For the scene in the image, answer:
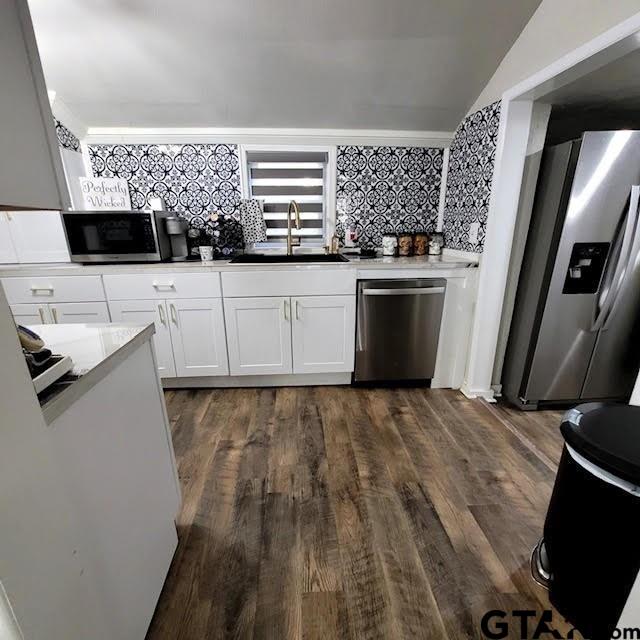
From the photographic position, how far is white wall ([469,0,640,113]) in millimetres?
1281

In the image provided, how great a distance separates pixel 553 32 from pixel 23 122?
7.20 ft

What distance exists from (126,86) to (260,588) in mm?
2885

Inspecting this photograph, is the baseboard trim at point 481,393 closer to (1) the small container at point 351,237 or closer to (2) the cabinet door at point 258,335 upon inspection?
(2) the cabinet door at point 258,335

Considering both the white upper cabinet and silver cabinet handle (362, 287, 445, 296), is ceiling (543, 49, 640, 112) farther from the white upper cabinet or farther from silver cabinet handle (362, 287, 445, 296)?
the white upper cabinet

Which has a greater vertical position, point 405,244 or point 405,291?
point 405,244

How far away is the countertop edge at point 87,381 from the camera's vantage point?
64cm

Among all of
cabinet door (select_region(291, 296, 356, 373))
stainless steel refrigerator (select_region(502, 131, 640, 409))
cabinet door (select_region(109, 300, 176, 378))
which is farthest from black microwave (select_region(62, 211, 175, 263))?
stainless steel refrigerator (select_region(502, 131, 640, 409))

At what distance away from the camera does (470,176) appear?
234 cm

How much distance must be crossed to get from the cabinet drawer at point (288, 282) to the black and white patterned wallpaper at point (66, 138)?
1.55 m

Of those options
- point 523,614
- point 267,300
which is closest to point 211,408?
point 267,300

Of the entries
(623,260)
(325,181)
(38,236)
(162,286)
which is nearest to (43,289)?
(38,236)

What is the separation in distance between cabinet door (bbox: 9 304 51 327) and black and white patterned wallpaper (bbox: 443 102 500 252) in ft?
9.92

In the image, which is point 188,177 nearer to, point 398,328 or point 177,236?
point 177,236

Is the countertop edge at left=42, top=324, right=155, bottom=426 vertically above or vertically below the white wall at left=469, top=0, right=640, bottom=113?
below
